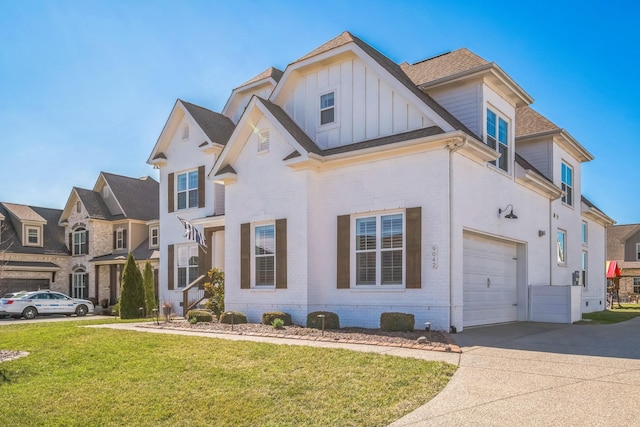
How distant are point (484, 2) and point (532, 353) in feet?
25.7

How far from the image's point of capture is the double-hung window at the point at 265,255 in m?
15.8

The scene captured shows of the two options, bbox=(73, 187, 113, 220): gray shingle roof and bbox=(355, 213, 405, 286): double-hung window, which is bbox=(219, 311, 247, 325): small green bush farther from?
bbox=(73, 187, 113, 220): gray shingle roof

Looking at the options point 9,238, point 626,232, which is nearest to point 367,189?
point 9,238

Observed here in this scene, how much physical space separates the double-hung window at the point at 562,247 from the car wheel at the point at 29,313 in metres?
23.5

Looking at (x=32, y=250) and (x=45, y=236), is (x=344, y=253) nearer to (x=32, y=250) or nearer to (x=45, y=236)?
(x=32, y=250)

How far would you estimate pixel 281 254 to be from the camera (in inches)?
602

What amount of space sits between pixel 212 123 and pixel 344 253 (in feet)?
36.2

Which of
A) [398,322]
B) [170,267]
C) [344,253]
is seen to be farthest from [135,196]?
[398,322]

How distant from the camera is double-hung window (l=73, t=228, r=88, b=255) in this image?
34.9 metres

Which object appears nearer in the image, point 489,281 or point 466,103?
point 466,103

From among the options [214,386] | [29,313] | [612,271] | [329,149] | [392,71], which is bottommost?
[29,313]

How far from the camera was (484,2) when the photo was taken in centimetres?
1240

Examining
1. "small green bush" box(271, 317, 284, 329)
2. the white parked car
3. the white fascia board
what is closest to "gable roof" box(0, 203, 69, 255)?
the white parked car

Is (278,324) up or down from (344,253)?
down
